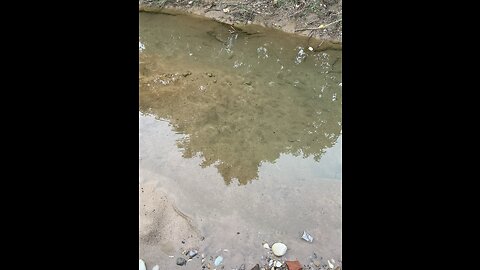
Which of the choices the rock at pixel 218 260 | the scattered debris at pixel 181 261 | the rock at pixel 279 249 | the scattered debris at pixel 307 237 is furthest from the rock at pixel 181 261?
the scattered debris at pixel 307 237

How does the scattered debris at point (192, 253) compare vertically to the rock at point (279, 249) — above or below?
below

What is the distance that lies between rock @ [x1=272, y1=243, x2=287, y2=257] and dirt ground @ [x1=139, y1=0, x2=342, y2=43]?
15.2ft

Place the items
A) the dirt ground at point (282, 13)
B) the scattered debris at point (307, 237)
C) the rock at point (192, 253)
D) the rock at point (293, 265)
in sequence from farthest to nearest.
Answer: the dirt ground at point (282, 13)
the scattered debris at point (307, 237)
the rock at point (192, 253)
the rock at point (293, 265)

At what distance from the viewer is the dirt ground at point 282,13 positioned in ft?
23.0

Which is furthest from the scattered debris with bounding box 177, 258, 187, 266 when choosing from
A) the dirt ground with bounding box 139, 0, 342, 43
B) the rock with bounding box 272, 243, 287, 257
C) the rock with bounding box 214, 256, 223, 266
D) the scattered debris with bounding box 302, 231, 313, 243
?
the dirt ground with bounding box 139, 0, 342, 43

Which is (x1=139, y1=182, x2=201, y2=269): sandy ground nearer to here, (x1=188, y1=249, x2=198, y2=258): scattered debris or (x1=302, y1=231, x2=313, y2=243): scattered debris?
(x1=188, y1=249, x2=198, y2=258): scattered debris

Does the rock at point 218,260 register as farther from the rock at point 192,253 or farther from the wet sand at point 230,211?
the rock at point 192,253

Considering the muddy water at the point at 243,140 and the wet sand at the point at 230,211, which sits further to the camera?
the muddy water at the point at 243,140

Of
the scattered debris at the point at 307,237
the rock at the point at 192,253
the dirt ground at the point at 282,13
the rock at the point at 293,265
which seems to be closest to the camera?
the rock at the point at 293,265

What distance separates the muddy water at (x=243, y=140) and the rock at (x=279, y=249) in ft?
0.19

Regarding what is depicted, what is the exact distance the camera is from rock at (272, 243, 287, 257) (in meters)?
3.26

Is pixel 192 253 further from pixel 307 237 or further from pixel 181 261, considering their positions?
pixel 307 237

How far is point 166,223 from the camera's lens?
3.54 m

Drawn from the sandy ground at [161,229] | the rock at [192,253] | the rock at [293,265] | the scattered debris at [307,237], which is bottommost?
the sandy ground at [161,229]
